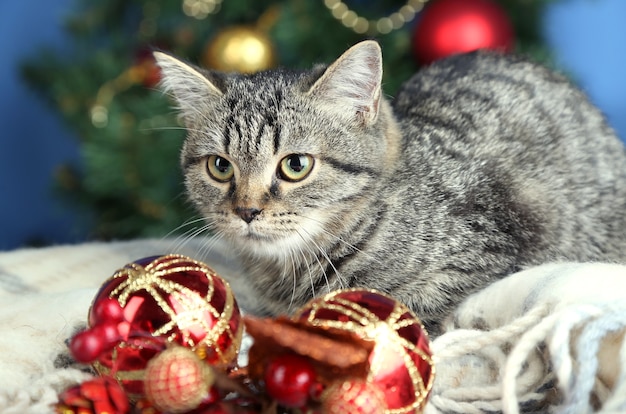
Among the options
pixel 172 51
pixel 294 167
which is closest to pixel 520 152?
pixel 294 167

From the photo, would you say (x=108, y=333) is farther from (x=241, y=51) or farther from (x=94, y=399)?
(x=241, y=51)

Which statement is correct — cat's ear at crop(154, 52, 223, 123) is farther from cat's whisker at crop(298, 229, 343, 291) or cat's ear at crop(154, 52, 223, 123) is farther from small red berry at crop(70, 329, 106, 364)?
small red berry at crop(70, 329, 106, 364)

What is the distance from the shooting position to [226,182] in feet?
3.10

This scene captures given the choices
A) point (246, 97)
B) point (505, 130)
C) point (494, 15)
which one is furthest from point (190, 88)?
point (494, 15)

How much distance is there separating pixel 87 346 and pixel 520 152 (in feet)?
2.42

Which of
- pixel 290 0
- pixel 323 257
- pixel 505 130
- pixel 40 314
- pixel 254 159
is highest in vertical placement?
pixel 290 0

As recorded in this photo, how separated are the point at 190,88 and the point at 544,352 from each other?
0.66 m

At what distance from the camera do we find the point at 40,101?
2074 millimetres

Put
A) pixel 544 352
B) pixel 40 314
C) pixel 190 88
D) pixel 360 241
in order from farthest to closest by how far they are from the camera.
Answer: pixel 190 88 → pixel 360 241 → pixel 40 314 → pixel 544 352

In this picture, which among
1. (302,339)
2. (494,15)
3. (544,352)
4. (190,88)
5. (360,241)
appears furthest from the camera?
(494,15)

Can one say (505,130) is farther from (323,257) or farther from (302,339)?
(302,339)

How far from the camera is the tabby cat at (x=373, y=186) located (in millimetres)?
896

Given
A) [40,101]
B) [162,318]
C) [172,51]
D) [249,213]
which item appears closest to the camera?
[162,318]

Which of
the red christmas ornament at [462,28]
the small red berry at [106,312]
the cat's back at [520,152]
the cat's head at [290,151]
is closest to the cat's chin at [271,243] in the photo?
the cat's head at [290,151]
